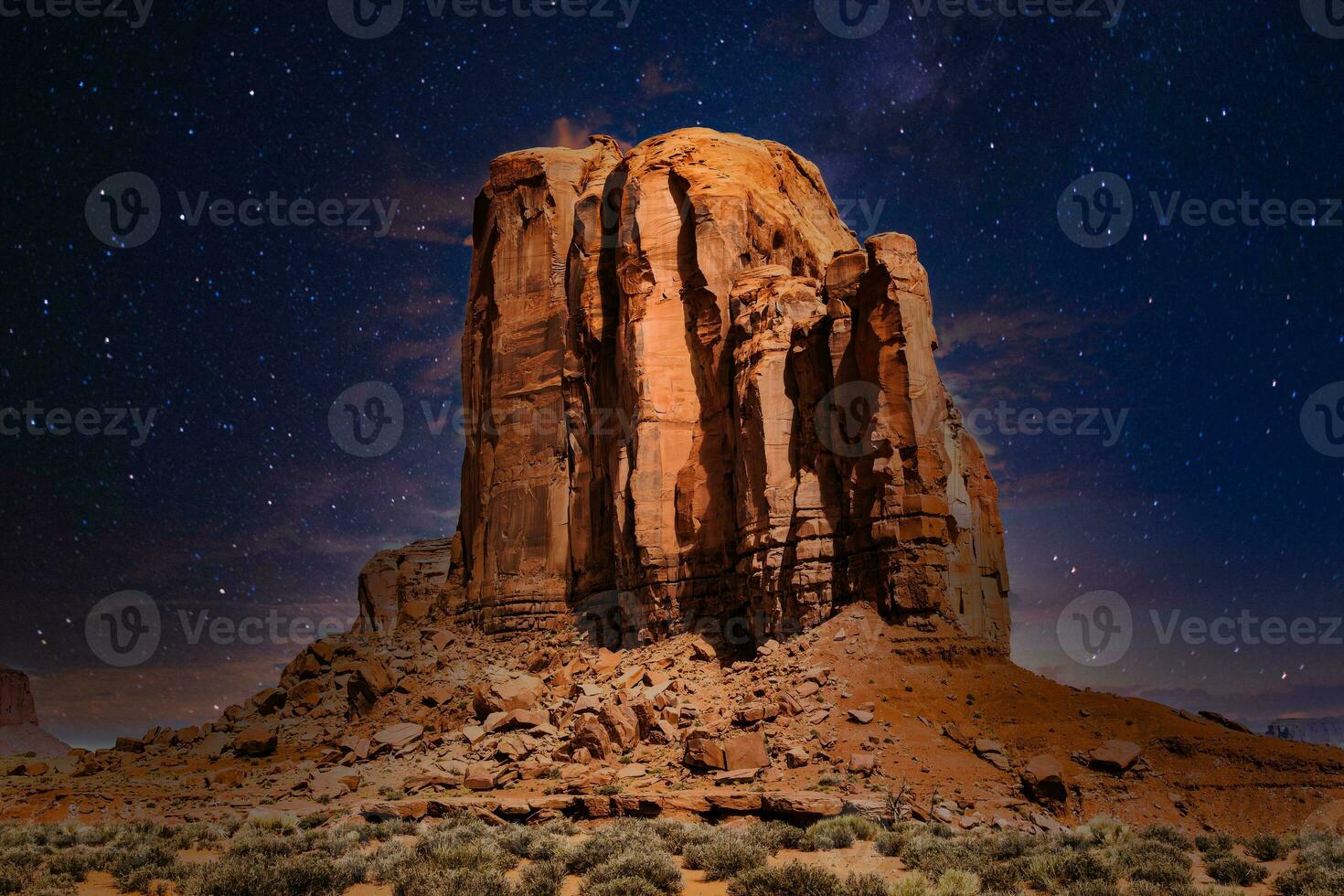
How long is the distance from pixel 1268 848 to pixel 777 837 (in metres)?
8.37

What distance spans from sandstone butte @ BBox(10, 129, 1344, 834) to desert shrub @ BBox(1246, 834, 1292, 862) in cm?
244

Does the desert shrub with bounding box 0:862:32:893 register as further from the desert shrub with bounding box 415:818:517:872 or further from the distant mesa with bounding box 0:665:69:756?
the distant mesa with bounding box 0:665:69:756

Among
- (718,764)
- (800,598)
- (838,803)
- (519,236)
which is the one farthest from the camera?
(519,236)

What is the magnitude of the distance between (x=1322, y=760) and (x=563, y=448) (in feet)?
106

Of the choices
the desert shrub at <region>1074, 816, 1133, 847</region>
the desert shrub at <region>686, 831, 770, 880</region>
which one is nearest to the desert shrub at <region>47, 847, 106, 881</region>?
the desert shrub at <region>686, 831, 770, 880</region>

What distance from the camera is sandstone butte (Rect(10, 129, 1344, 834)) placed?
2023 cm

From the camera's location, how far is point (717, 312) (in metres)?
35.2

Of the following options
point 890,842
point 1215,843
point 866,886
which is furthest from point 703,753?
point 1215,843

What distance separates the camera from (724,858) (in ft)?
44.9

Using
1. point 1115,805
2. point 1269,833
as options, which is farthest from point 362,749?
point 1269,833

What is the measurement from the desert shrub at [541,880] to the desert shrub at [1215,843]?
11.1 m

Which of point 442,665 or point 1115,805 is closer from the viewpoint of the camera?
point 1115,805

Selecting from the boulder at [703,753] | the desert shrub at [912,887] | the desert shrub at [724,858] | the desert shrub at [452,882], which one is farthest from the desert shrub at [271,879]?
the boulder at [703,753]

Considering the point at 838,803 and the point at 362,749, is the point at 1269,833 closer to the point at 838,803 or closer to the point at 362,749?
the point at 838,803
